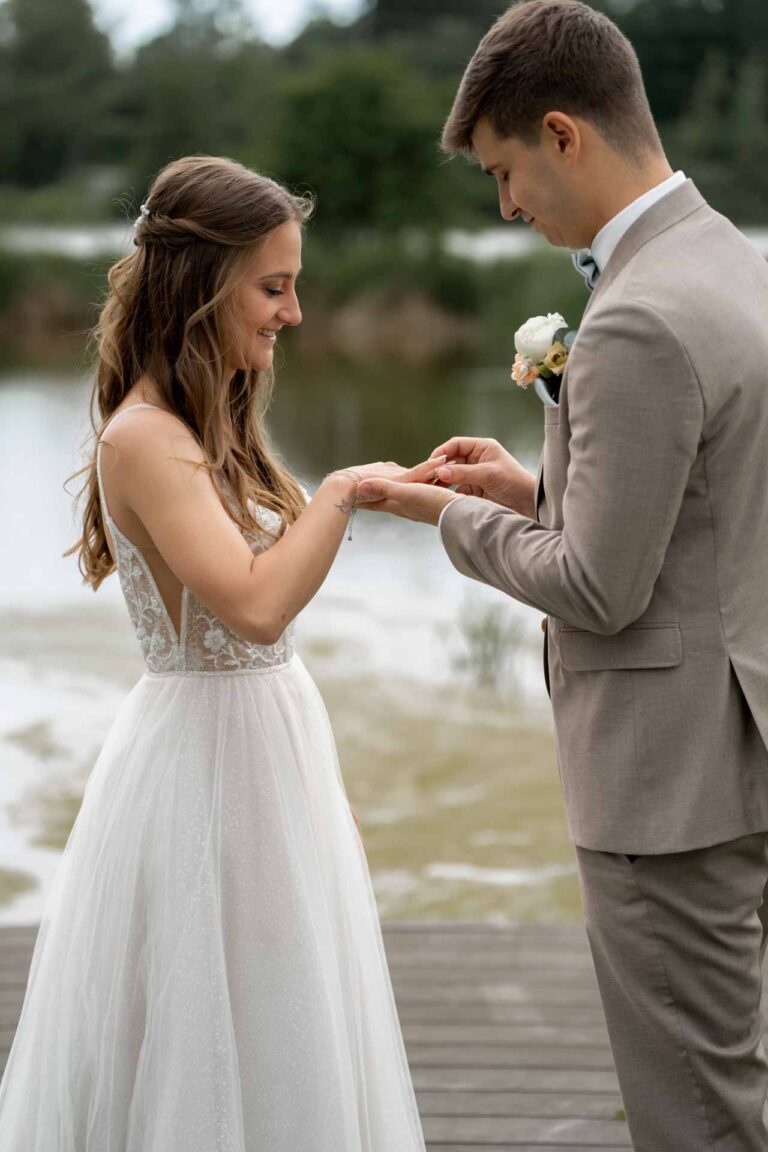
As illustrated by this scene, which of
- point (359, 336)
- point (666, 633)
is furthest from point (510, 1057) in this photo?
point (359, 336)

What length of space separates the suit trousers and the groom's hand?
0.61m

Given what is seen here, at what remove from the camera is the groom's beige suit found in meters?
1.78

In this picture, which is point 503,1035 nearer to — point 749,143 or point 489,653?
point 489,653

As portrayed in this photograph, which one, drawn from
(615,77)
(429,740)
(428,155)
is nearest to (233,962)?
(615,77)

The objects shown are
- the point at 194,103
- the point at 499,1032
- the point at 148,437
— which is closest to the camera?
the point at 148,437

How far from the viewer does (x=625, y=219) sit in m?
1.90

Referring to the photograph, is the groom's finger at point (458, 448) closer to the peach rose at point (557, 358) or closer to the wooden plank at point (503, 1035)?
the peach rose at point (557, 358)

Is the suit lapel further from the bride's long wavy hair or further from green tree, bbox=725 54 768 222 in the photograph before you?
green tree, bbox=725 54 768 222

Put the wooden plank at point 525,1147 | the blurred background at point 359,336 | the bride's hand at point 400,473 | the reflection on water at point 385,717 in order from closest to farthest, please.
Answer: the bride's hand at point 400,473 < the wooden plank at point 525,1147 < the reflection on water at point 385,717 < the blurred background at point 359,336

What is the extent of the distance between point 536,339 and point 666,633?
0.47 meters

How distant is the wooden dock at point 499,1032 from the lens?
8.96 ft

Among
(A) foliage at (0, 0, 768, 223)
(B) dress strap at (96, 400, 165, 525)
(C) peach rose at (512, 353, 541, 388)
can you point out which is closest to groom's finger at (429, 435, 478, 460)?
(C) peach rose at (512, 353, 541, 388)

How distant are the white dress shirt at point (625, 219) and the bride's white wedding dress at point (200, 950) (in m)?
0.66

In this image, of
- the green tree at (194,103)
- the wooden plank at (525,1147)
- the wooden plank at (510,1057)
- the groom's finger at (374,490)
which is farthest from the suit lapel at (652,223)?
the green tree at (194,103)
